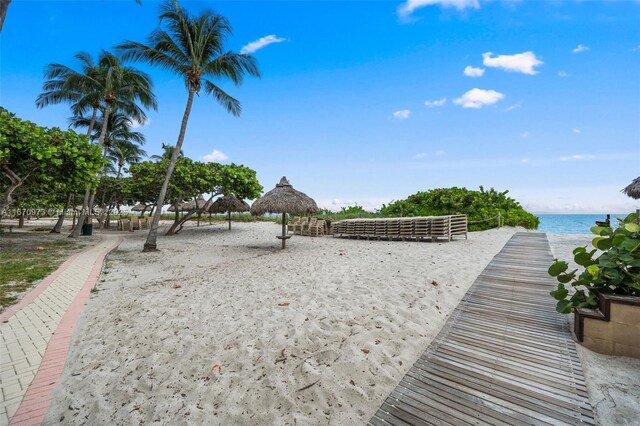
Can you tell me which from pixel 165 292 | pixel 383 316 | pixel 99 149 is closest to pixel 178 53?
pixel 99 149

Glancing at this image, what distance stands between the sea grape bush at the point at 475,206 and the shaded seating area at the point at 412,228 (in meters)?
5.45

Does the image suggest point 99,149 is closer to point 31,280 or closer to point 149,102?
point 31,280

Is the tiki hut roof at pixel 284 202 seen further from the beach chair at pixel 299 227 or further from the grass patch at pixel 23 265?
the grass patch at pixel 23 265

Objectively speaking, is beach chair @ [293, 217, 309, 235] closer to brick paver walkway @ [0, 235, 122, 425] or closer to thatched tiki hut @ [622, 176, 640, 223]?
brick paver walkway @ [0, 235, 122, 425]

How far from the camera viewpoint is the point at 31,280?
661 cm

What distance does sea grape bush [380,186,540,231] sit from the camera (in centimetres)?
1770

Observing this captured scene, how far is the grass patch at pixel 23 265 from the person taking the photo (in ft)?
19.3

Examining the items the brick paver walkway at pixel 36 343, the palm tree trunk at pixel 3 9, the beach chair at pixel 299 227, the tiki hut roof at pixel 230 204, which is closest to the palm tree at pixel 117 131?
the tiki hut roof at pixel 230 204

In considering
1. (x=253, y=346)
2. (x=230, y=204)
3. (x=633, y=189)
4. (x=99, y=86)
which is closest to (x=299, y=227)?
(x=230, y=204)

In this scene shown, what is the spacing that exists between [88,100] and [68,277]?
13.6 meters

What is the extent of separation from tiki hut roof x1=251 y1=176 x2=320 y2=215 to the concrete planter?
952 centimetres

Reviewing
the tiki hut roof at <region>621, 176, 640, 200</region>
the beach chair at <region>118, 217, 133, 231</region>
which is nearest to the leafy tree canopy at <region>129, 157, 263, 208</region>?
the beach chair at <region>118, 217, 133, 231</region>

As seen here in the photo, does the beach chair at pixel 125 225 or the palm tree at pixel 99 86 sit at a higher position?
the palm tree at pixel 99 86

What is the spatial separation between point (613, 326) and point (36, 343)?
683 centimetres
